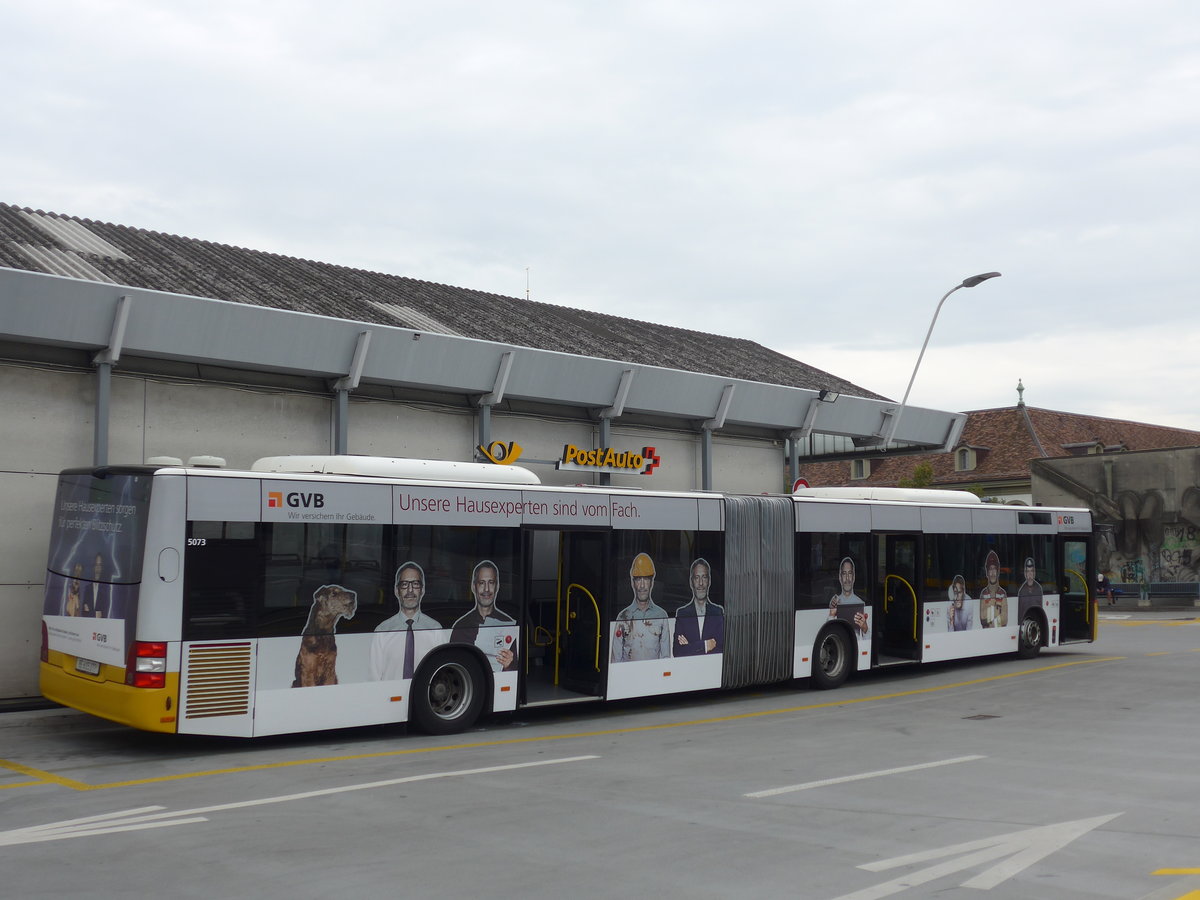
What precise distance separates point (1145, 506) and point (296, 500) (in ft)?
151

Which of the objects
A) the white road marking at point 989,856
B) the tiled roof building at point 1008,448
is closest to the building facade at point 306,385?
the white road marking at point 989,856

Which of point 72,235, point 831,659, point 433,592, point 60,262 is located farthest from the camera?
point 72,235

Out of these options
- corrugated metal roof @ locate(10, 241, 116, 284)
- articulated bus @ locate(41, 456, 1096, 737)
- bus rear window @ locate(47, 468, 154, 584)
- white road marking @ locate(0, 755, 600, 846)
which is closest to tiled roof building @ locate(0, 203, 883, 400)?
corrugated metal roof @ locate(10, 241, 116, 284)

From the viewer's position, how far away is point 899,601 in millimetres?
19219

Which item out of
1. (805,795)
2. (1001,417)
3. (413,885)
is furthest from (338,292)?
(1001,417)

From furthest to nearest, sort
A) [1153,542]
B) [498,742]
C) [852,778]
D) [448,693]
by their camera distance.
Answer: [1153,542] → [448,693] → [498,742] → [852,778]

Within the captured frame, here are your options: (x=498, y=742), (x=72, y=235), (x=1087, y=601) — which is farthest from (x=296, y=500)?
(x=1087, y=601)

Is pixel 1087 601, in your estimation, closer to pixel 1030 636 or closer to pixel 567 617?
pixel 1030 636

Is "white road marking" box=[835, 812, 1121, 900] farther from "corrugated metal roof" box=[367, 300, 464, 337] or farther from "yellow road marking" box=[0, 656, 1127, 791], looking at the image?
"corrugated metal roof" box=[367, 300, 464, 337]

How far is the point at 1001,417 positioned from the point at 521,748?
60.6 meters

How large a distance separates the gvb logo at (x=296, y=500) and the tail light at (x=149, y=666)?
1.78 m

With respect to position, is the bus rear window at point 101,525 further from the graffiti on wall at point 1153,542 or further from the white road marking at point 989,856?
the graffiti on wall at point 1153,542

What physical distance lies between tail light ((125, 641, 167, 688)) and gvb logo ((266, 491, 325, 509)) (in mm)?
1784

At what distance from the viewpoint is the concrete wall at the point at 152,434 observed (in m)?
15.2
